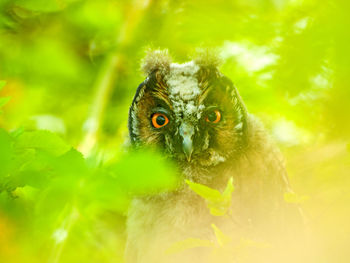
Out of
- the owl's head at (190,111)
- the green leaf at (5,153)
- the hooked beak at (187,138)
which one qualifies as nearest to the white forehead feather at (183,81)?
the owl's head at (190,111)

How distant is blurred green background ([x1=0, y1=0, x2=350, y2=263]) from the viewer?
2.56 ft

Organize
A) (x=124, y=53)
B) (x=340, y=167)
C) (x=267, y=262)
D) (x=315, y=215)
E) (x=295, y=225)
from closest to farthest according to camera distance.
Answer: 1. (x=267, y=262)
2. (x=315, y=215)
3. (x=340, y=167)
4. (x=295, y=225)
5. (x=124, y=53)

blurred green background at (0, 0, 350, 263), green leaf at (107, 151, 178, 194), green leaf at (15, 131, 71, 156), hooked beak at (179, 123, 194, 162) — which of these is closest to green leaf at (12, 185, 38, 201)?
blurred green background at (0, 0, 350, 263)

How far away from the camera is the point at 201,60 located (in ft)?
4.68

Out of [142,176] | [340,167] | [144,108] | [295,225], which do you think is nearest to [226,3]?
[144,108]

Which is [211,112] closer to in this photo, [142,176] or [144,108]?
[144,108]

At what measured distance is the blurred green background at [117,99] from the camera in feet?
2.56

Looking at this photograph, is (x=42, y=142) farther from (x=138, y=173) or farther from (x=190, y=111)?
(x=190, y=111)

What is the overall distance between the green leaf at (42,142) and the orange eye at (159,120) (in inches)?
23.4

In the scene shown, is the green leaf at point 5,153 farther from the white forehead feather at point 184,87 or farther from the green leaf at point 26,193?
the white forehead feather at point 184,87

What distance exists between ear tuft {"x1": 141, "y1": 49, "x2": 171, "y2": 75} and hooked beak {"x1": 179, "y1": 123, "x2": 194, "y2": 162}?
0.27 m

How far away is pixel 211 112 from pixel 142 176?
2.33ft

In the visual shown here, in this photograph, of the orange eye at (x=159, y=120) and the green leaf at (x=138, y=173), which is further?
the orange eye at (x=159, y=120)

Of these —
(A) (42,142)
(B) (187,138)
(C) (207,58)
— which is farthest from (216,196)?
(C) (207,58)
